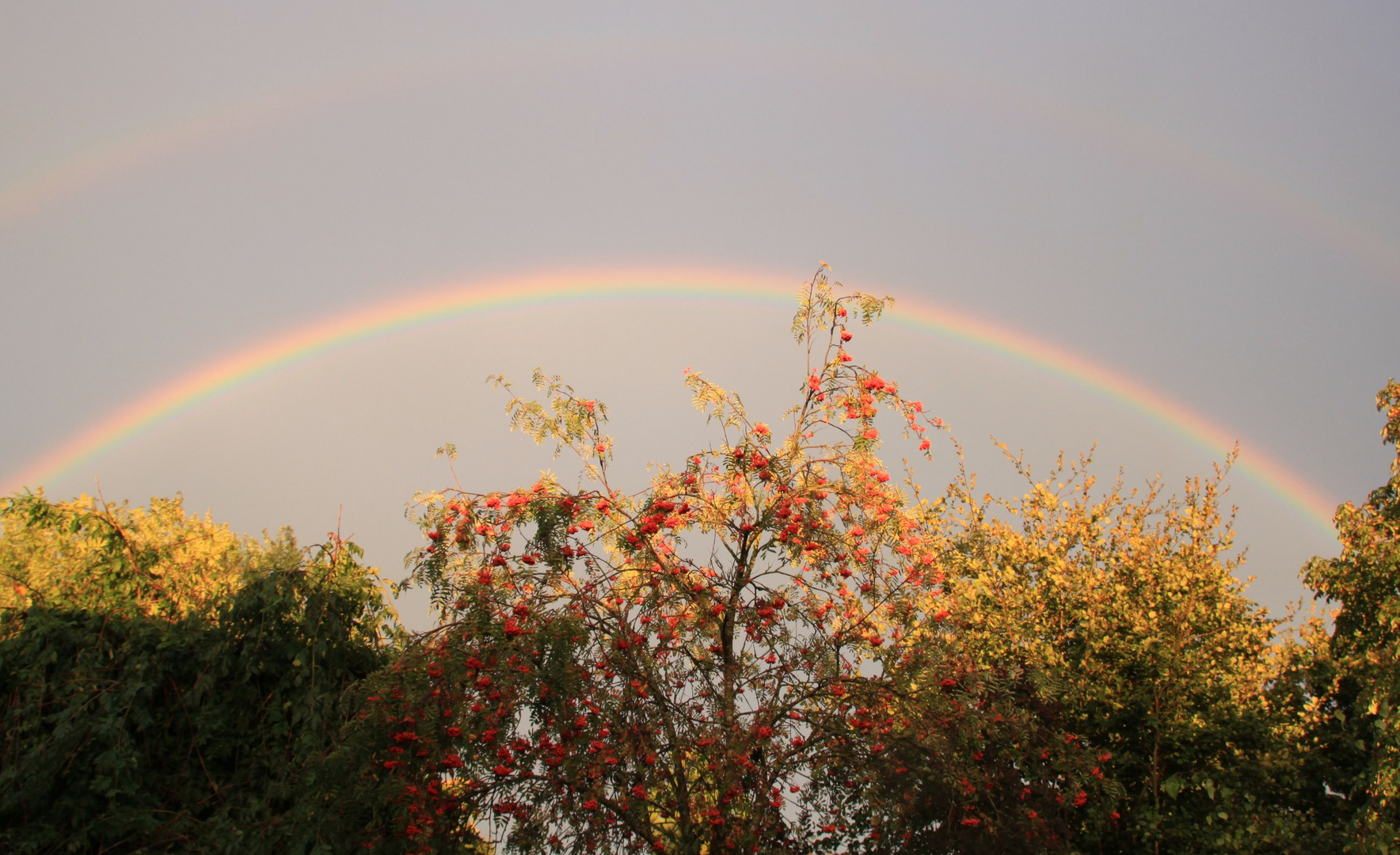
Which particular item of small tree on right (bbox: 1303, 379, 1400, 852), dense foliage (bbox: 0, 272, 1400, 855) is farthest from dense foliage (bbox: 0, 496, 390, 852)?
small tree on right (bbox: 1303, 379, 1400, 852)

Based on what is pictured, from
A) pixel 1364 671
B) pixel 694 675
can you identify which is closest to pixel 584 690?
pixel 694 675

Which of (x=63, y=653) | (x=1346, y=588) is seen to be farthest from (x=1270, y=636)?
(x=63, y=653)

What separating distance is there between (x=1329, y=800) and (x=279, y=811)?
462 inches

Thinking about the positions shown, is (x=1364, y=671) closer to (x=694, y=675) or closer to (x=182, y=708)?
(x=694, y=675)

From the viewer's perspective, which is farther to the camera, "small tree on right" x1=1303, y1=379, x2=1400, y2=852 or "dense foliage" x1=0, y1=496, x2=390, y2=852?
"small tree on right" x1=1303, y1=379, x2=1400, y2=852

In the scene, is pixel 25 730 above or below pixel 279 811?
above

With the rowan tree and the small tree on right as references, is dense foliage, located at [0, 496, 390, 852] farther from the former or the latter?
the small tree on right

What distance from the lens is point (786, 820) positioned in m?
7.44

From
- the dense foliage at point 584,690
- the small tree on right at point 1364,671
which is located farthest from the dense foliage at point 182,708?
the small tree on right at point 1364,671

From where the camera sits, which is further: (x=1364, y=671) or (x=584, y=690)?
(x=1364, y=671)

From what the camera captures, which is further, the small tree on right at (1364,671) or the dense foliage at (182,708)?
the small tree on right at (1364,671)

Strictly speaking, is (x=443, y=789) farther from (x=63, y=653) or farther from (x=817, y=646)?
(x=63, y=653)

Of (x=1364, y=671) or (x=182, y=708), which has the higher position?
(x=1364, y=671)

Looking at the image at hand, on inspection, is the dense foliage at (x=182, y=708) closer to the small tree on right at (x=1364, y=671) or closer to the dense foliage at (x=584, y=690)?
the dense foliage at (x=584, y=690)
